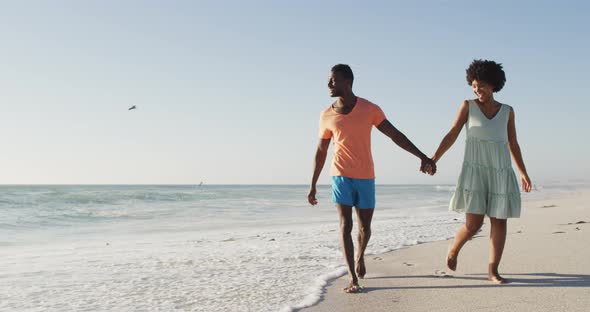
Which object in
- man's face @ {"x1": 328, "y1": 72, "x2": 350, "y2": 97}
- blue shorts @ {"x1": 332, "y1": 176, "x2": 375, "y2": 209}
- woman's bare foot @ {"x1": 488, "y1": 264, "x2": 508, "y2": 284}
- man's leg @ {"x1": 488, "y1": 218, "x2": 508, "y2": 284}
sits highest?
man's face @ {"x1": 328, "y1": 72, "x2": 350, "y2": 97}

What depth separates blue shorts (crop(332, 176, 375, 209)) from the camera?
4207 millimetres

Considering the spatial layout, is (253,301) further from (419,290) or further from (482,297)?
(482,297)

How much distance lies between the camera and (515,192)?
14.0 ft

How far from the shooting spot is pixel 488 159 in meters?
4.32

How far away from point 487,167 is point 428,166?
0.47 meters

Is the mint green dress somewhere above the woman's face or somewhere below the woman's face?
below

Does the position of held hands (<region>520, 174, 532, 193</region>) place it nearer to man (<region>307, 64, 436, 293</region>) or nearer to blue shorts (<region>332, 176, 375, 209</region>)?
man (<region>307, 64, 436, 293</region>)

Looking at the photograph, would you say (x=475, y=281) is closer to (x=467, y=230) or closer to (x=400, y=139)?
(x=467, y=230)

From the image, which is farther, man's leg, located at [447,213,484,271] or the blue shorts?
man's leg, located at [447,213,484,271]

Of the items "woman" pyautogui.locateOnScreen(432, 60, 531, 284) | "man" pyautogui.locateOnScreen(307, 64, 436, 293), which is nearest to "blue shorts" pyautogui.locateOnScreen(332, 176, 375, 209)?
"man" pyautogui.locateOnScreen(307, 64, 436, 293)

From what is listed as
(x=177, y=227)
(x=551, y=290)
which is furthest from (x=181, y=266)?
(x=177, y=227)

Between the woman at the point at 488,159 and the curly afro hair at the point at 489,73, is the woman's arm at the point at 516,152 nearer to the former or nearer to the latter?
the woman at the point at 488,159

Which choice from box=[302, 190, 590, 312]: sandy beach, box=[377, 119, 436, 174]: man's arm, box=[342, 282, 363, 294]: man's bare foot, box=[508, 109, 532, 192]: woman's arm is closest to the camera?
box=[302, 190, 590, 312]: sandy beach

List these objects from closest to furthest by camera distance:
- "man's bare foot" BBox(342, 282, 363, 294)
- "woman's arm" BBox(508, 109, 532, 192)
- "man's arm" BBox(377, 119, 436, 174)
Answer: "man's bare foot" BBox(342, 282, 363, 294), "man's arm" BBox(377, 119, 436, 174), "woman's arm" BBox(508, 109, 532, 192)
